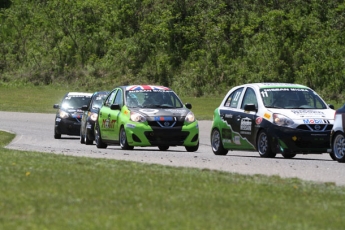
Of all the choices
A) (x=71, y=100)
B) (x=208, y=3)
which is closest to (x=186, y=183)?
(x=71, y=100)

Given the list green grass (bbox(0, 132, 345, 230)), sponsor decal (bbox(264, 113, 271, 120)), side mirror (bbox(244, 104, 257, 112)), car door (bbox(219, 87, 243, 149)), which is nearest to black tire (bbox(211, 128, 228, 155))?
car door (bbox(219, 87, 243, 149))

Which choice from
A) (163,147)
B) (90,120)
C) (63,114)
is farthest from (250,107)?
(63,114)

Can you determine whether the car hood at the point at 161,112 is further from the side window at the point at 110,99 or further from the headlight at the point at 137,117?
the side window at the point at 110,99

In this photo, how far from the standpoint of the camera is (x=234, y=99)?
69.8 feet

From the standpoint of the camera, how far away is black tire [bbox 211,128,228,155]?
21.1 meters

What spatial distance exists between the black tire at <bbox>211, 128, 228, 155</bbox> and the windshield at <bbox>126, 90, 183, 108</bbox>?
1.85m

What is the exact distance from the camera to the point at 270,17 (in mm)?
48719

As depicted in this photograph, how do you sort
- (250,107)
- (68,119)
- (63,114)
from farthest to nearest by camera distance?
(63,114), (68,119), (250,107)

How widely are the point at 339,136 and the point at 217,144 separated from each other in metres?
3.77

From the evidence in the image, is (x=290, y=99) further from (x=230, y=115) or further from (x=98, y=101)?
(x=98, y=101)

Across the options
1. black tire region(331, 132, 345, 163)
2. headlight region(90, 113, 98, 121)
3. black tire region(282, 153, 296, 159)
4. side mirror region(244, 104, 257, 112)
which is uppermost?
side mirror region(244, 104, 257, 112)

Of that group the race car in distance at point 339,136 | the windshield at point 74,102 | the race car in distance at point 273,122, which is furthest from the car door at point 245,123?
the windshield at point 74,102

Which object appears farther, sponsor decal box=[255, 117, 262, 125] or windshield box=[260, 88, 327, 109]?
windshield box=[260, 88, 327, 109]

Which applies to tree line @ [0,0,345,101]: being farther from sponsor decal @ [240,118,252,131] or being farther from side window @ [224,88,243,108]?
sponsor decal @ [240,118,252,131]
